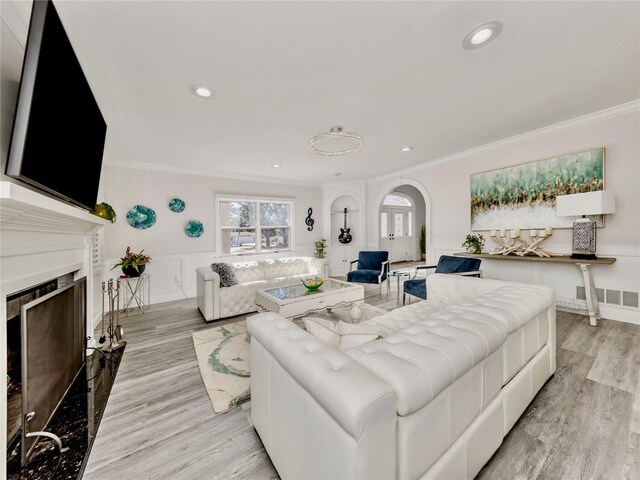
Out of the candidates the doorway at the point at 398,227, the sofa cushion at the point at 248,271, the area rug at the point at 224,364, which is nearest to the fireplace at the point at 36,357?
the area rug at the point at 224,364

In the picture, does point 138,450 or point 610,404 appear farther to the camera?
point 610,404

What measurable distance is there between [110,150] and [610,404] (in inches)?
241

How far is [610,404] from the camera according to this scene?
66.6 inches

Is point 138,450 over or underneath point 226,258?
A: underneath

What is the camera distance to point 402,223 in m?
9.20

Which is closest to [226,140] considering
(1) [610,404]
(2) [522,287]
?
(2) [522,287]

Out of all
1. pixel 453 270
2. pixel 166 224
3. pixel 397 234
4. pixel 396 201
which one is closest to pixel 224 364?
pixel 453 270

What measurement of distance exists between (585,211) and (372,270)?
3.07 m

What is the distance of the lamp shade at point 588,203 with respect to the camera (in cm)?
288

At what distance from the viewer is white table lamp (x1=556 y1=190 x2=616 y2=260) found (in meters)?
2.89

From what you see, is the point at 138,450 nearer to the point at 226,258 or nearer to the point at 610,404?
the point at 610,404

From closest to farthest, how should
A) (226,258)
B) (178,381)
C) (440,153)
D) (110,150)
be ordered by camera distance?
(178,381), (110,150), (440,153), (226,258)

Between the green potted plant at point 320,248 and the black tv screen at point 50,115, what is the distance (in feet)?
16.4

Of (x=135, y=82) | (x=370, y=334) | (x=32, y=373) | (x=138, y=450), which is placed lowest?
(x=138, y=450)
